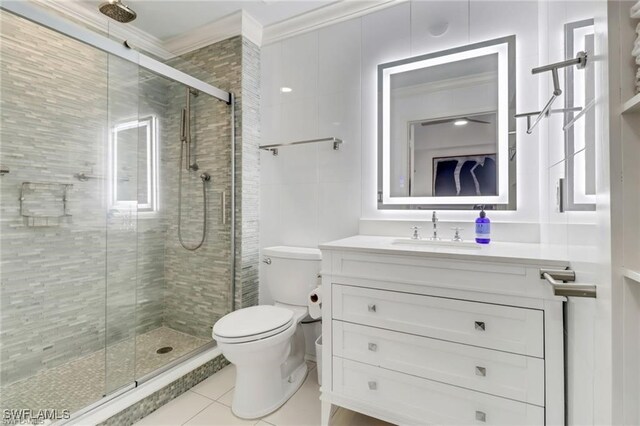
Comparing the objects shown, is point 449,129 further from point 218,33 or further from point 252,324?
point 218,33

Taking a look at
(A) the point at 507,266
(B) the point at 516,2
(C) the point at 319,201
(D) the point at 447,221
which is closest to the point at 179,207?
(C) the point at 319,201

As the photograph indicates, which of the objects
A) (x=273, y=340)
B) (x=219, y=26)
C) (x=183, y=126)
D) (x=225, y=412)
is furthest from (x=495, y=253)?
(x=219, y=26)

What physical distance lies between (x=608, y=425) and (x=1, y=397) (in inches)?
97.4

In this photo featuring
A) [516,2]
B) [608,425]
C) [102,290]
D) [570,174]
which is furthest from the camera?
[102,290]

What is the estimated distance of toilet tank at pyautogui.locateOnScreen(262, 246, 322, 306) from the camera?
5.98 feet

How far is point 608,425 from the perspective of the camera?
55 cm

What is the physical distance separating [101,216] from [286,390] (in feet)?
5.28

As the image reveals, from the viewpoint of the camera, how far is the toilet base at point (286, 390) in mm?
1484

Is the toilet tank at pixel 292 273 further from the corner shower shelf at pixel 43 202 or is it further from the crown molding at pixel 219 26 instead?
the crown molding at pixel 219 26

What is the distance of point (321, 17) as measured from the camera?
1972 mm

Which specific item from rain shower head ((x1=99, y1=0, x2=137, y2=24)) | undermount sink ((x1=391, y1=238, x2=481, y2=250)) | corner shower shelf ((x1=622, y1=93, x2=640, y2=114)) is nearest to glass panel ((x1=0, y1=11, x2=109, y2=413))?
rain shower head ((x1=99, y1=0, x2=137, y2=24))

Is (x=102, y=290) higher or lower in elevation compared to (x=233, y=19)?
lower

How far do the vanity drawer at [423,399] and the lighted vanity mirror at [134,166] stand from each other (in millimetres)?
1721

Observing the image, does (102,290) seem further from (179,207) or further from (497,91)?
(497,91)
